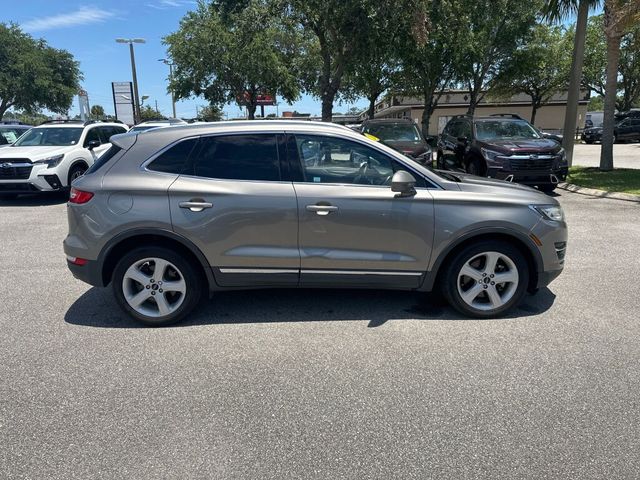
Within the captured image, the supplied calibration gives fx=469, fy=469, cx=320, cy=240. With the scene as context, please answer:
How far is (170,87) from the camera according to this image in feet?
92.0

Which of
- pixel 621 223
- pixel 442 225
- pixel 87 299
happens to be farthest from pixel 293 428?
pixel 621 223

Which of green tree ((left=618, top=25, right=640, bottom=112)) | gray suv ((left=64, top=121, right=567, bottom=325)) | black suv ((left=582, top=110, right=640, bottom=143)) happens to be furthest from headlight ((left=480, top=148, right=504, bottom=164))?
green tree ((left=618, top=25, right=640, bottom=112))

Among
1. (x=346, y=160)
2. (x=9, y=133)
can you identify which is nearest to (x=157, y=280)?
(x=346, y=160)

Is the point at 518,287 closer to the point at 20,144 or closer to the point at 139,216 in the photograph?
the point at 139,216

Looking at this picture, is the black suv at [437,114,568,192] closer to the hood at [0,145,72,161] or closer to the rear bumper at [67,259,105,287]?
the rear bumper at [67,259,105,287]

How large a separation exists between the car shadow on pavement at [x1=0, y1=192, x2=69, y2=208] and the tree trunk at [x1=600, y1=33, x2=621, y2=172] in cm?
1438

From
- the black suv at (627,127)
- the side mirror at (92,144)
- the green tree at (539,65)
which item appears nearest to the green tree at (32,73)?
the side mirror at (92,144)

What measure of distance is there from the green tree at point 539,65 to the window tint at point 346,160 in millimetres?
20029

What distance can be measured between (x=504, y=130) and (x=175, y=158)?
32.5 ft

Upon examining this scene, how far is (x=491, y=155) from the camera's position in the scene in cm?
1059

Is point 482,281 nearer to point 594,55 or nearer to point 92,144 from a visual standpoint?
point 92,144

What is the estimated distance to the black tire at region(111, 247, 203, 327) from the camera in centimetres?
399

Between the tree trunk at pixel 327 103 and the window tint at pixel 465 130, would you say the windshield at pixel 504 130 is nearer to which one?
the window tint at pixel 465 130

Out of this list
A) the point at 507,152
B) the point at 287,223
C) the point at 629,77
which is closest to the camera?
the point at 287,223
